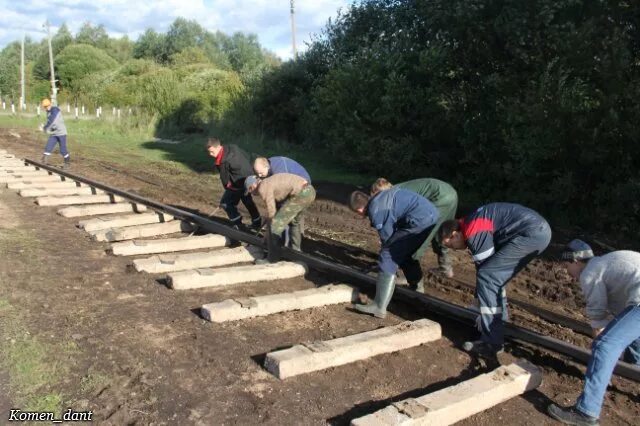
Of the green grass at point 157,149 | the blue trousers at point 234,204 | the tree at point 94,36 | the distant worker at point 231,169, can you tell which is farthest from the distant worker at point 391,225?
the tree at point 94,36

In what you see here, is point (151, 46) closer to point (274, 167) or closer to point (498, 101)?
point (498, 101)

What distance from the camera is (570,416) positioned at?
3604mm

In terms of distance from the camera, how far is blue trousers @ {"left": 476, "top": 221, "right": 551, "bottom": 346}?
177 inches

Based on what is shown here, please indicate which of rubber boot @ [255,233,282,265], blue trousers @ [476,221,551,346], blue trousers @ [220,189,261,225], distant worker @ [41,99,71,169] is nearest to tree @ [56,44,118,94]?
distant worker @ [41,99,71,169]

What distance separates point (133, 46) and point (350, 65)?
7081cm

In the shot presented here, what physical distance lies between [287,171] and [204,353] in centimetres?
308

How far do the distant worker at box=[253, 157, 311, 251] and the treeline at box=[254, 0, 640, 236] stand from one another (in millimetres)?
6125

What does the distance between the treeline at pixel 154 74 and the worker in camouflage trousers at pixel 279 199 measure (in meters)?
20.7

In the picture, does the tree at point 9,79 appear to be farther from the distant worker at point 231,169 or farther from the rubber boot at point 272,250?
the rubber boot at point 272,250

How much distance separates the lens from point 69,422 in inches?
128

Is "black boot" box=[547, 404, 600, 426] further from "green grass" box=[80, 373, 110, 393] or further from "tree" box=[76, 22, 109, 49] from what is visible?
"tree" box=[76, 22, 109, 49]

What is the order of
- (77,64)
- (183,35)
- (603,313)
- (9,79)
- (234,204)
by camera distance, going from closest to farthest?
(603,313), (234,204), (77,64), (9,79), (183,35)

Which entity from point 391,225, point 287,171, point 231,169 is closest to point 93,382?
point 391,225

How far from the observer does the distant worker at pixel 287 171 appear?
22.4 ft
